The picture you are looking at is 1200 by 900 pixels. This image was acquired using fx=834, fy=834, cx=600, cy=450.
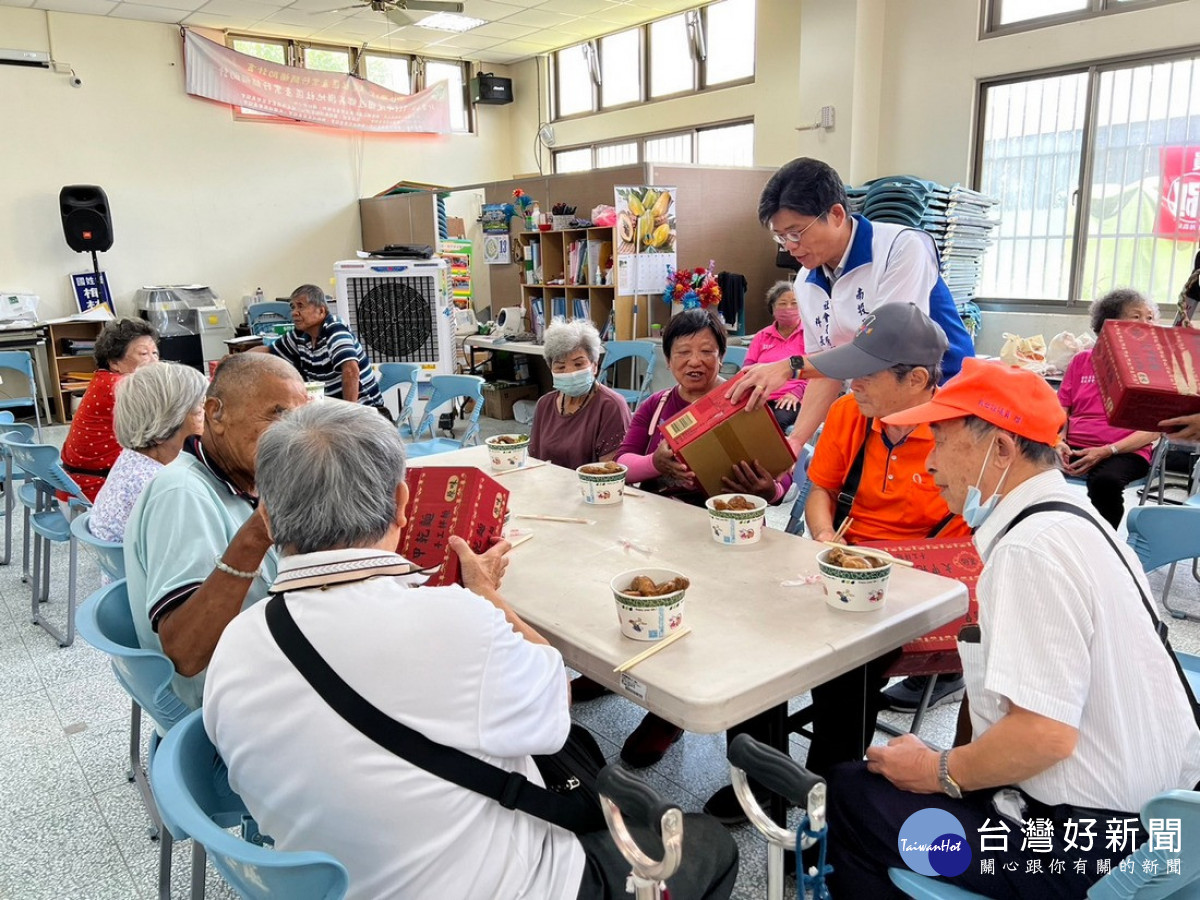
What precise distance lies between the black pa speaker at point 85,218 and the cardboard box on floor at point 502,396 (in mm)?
4009

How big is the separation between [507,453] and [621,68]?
317 inches

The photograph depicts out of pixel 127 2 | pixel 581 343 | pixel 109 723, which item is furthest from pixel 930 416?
pixel 127 2

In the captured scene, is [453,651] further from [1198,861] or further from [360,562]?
[1198,861]

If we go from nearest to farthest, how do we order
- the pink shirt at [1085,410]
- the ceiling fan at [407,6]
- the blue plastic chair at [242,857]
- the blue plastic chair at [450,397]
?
1. the blue plastic chair at [242,857]
2. the pink shirt at [1085,410]
3. the blue plastic chair at [450,397]
4. the ceiling fan at [407,6]

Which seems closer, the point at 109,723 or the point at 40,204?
the point at 109,723

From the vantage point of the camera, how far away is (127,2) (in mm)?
7648

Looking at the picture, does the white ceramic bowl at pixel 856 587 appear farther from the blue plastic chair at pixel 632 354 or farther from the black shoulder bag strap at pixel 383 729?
the blue plastic chair at pixel 632 354

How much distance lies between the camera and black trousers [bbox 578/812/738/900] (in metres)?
1.22

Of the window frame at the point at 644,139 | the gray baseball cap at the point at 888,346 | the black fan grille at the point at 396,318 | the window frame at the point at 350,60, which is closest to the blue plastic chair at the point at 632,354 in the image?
the black fan grille at the point at 396,318

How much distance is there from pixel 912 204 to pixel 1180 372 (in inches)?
146

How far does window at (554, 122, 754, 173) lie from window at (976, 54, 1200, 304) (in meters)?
2.53

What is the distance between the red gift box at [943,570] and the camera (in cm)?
177

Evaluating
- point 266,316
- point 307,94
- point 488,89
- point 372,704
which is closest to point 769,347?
point 372,704

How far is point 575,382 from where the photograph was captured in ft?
10.0
